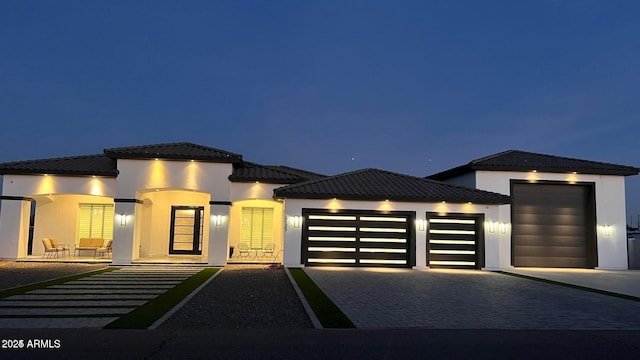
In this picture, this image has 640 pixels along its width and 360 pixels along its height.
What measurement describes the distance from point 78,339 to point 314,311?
4.15 m

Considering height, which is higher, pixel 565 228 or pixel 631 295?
pixel 565 228

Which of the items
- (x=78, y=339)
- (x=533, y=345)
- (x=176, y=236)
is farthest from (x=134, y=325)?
(x=176, y=236)

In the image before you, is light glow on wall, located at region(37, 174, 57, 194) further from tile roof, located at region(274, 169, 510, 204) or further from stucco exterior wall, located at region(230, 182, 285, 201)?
tile roof, located at region(274, 169, 510, 204)

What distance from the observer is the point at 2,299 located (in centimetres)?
984

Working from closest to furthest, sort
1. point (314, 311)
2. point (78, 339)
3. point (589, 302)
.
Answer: point (78, 339) → point (314, 311) → point (589, 302)

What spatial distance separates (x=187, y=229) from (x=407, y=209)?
10.5 meters

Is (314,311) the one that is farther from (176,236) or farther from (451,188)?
(176,236)

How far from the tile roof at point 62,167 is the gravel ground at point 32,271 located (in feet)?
12.2

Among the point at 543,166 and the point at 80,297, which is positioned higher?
the point at 543,166

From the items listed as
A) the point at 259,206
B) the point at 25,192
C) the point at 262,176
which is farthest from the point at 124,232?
the point at 259,206

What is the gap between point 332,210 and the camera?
60.7ft

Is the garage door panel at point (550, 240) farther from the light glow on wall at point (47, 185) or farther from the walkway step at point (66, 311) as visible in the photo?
the light glow on wall at point (47, 185)

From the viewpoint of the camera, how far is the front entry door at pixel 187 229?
859 inches

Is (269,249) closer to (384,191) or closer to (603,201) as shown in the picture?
(384,191)
